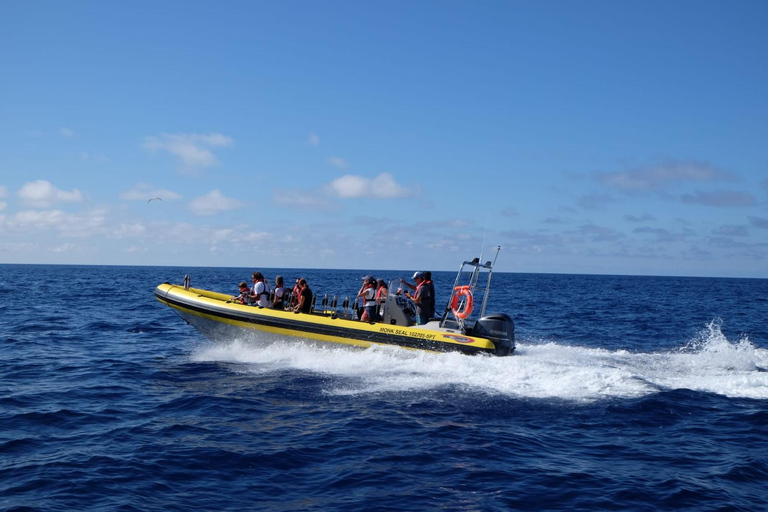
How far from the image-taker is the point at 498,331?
1259 cm

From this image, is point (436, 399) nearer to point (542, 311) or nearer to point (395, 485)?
point (395, 485)

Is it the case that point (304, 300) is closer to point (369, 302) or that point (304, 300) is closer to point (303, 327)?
point (303, 327)

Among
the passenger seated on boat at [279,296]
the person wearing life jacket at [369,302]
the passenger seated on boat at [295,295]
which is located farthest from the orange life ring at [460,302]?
the passenger seated on boat at [279,296]

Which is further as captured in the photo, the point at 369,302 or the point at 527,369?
the point at 369,302

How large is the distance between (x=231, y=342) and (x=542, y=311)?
20121mm

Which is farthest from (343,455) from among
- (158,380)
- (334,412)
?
(158,380)

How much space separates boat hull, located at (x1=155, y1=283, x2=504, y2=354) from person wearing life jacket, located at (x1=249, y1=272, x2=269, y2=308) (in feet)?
1.30

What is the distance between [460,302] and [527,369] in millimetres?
2377

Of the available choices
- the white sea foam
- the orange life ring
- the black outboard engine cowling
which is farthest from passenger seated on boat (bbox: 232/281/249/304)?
the black outboard engine cowling

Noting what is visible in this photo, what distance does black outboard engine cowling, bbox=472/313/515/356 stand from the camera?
1253 centimetres

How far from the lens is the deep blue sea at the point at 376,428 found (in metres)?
6.31

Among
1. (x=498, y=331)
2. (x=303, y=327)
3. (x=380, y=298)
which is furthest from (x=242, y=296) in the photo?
(x=498, y=331)

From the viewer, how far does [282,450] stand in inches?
298

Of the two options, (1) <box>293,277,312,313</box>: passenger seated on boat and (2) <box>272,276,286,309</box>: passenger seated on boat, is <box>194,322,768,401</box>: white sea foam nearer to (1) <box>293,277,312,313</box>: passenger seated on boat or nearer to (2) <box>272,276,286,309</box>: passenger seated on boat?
(1) <box>293,277,312,313</box>: passenger seated on boat
